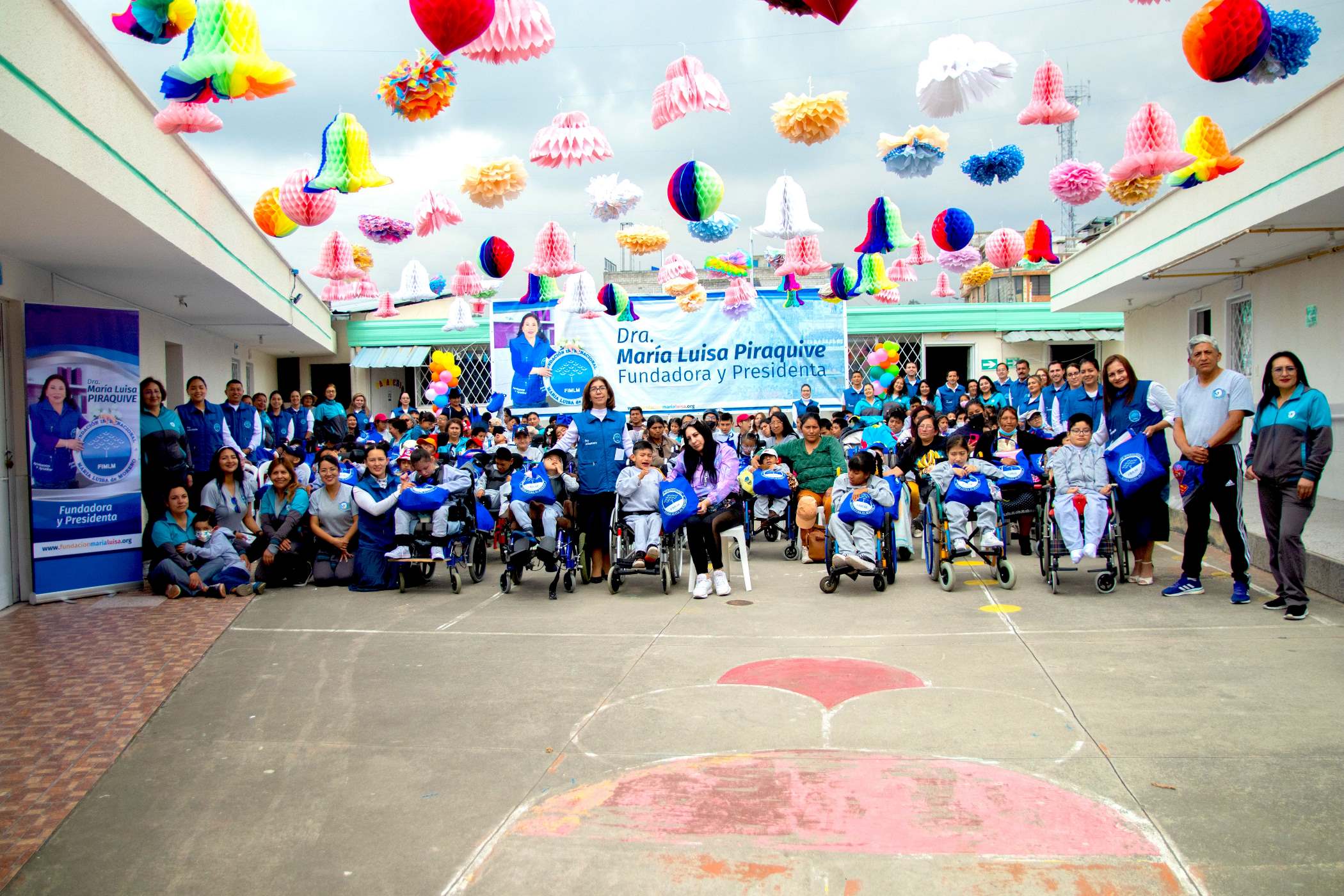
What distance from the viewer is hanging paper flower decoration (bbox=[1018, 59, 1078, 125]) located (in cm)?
770

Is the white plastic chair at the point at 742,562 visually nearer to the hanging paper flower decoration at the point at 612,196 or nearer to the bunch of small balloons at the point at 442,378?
the hanging paper flower decoration at the point at 612,196

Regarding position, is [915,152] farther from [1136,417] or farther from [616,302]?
[616,302]

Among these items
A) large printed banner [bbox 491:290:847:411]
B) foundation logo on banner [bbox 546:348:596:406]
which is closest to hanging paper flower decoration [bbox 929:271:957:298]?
large printed banner [bbox 491:290:847:411]

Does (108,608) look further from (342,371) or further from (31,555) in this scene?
(342,371)

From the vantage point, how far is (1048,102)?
7738mm

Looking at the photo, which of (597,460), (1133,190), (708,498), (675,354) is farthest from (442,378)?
(1133,190)

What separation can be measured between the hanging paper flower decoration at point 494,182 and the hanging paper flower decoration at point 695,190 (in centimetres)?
147

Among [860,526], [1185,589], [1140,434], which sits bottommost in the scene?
[1185,589]

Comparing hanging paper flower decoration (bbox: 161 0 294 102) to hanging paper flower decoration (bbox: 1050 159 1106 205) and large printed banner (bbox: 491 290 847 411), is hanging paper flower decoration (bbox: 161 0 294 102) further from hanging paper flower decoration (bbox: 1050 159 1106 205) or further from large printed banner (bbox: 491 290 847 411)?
large printed banner (bbox: 491 290 847 411)

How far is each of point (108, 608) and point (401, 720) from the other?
417 cm

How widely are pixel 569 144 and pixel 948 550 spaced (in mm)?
4522

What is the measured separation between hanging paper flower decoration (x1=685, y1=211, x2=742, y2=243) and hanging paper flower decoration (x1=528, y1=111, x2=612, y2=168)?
4387mm

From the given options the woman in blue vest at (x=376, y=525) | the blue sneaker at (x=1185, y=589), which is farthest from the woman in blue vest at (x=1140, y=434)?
the woman in blue vest at (x=376, y=525)

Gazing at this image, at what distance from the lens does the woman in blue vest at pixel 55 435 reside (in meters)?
7.62
